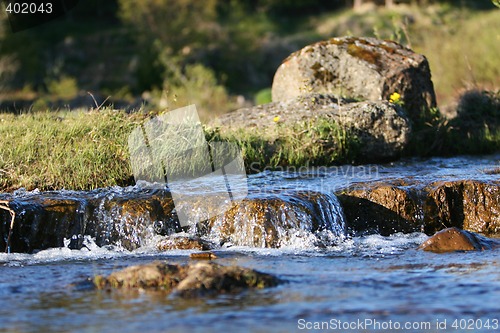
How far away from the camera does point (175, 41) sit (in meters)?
34.9

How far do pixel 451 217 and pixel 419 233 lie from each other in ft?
1.31

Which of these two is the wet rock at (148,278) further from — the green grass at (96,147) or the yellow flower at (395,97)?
the yellow flower at (395,97)

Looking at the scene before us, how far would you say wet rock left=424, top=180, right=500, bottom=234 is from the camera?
8016 mm

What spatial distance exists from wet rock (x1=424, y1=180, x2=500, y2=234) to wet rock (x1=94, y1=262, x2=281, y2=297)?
113 inches

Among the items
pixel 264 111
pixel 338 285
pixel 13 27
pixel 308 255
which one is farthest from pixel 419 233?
pixel 13 27

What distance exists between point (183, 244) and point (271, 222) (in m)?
0.81

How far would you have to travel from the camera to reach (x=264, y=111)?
36.5ft

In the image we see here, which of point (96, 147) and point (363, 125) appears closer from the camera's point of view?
point (96, 147)

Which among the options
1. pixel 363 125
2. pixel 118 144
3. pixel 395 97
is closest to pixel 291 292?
pixel 118 144

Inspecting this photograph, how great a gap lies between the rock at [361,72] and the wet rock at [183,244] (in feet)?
15.9

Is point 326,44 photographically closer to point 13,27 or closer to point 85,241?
point 85,241

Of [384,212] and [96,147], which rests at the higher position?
[96,147]

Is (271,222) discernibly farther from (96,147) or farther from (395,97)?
(395,97)

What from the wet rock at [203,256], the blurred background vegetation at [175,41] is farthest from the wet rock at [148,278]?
the blurred background vegetation at [175,41]
